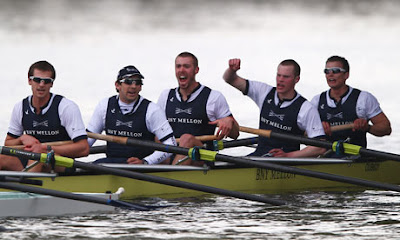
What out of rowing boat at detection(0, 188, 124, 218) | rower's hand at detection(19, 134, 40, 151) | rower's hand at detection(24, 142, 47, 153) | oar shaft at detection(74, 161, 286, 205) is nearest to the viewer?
rowing boat at detection(0, 188, 124, 218)

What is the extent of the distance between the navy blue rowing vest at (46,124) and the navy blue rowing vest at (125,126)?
0.76m

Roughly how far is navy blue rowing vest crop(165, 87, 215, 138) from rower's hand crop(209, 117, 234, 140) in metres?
0.28

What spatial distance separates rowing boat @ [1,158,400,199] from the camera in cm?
1348

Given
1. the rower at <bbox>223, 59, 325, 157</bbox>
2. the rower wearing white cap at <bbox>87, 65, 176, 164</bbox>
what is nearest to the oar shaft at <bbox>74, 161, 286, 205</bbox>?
the rower wearing white cap at <bbox>87, 65, 176, 164</bbox>

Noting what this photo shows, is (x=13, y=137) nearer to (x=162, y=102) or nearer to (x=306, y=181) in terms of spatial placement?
(x=162, y=102)

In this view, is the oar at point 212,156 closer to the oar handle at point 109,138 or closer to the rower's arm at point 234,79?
the oar handle at point 109,138

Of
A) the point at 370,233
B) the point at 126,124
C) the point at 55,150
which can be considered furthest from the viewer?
the point at 126,124

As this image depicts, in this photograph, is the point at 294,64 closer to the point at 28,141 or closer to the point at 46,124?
the point at 46,124

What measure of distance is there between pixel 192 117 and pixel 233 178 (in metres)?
0.91

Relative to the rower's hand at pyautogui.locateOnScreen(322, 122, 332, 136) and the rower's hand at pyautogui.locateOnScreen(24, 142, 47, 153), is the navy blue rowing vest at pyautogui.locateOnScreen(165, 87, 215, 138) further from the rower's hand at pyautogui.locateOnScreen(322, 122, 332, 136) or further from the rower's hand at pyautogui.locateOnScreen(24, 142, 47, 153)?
the rower's hand at pyautogui.locateOnScreen(24, 142, 47, 153)

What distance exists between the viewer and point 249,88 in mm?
15938

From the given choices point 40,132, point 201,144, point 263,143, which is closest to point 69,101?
point 40,132

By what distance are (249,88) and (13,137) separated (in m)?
3.53

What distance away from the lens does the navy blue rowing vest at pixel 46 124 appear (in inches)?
530
